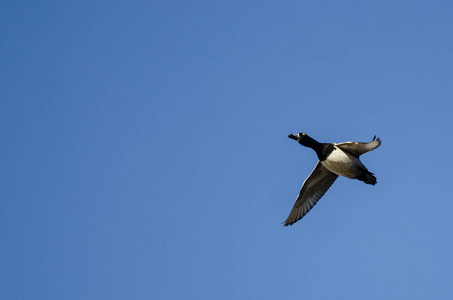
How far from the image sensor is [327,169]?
64.6 ft

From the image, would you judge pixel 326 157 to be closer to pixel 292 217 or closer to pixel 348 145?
pixel 348 145

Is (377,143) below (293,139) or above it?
below

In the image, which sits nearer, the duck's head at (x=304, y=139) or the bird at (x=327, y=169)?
the bird at (x=327, y=169)

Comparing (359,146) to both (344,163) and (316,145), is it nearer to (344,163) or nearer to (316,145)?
(344,163)

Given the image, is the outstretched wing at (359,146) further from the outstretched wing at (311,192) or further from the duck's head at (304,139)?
the outstretched wing at (311,192)

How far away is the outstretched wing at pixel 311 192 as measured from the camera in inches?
782

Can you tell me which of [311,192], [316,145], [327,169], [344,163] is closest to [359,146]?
[344,163]

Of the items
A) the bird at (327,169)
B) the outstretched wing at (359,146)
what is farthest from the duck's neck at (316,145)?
the outstretched wing at (359,146)

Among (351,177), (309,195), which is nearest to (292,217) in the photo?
(309,195)

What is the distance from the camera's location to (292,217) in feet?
65.6

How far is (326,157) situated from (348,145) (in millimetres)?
849

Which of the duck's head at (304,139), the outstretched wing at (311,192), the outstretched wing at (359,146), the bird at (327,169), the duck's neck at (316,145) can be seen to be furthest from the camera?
the outstretched wing at (311,192)

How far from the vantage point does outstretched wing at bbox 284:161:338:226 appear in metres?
19.9

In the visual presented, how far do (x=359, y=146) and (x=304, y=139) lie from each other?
6.69 ft
